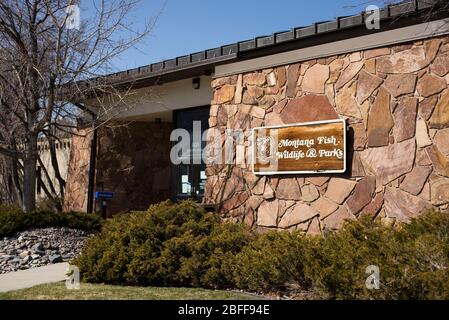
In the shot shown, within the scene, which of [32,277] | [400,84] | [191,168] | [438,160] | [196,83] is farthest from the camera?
[191,168]

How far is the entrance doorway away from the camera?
14.4m

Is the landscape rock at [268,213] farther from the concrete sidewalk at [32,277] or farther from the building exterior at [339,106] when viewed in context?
the concrete sidewalk at [32,277]

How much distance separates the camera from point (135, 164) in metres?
17.5

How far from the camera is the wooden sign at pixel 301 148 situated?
1016 centimetres

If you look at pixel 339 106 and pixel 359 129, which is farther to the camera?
pixel 339 106

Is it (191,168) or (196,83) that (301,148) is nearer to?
(196,83)

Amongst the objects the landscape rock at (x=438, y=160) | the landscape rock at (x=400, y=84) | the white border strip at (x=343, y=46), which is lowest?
the landscape rock at (x=438, y=160)

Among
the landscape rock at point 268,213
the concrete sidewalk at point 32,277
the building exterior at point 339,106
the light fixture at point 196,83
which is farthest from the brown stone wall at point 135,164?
the concrete sidewalk at point 32,277

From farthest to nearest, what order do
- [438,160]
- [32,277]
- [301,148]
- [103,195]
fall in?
1. [103,195]
2. [301,148]
3. [32,277]
4. [438,160]

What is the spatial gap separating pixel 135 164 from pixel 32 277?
8448mm

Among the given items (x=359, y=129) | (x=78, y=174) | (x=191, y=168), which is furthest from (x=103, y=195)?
(x=359, y=129)

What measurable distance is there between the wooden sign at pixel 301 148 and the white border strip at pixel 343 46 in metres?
1.26

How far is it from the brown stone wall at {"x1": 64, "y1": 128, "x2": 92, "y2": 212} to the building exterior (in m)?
3.63
